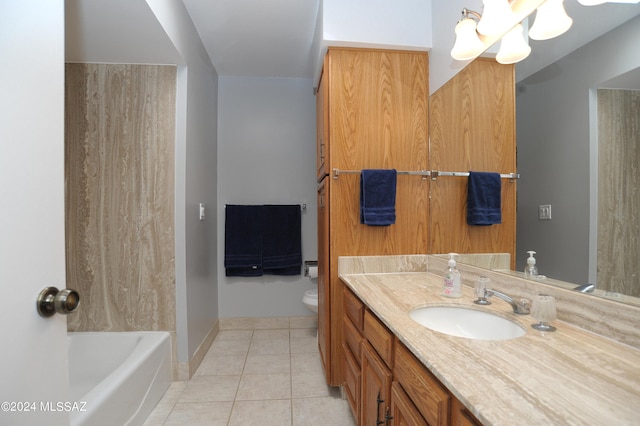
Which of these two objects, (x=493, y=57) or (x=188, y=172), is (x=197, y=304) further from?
(x=493, y=57)

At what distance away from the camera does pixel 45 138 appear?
0.74m

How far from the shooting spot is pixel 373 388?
42.8 inches

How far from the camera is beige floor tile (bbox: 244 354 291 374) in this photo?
2.02 metres

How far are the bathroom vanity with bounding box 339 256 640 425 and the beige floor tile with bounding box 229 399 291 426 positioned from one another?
0.55m

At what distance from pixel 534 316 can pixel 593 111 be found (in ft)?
2.16

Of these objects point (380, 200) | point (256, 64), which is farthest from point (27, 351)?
point (256, 64)

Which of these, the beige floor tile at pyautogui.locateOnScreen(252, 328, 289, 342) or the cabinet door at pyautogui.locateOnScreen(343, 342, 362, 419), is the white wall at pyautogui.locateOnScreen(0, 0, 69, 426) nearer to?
the cabinet door at pyautogui.locateOnScreen(343, 342, 362, 419)

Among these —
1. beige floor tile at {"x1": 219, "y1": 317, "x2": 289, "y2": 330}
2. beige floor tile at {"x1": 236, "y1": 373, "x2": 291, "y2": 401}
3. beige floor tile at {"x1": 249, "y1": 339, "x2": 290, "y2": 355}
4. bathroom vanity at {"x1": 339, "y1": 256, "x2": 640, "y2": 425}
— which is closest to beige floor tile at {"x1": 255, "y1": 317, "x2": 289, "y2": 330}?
beige floor tile at {"x1": 219, "y1": 317, "x2": 289, "y2": 330}

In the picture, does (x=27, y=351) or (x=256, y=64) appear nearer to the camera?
(x=27, y=351)

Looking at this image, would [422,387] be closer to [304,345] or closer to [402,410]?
[402,410]

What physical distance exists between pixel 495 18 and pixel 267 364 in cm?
246

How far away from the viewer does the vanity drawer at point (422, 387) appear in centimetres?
63

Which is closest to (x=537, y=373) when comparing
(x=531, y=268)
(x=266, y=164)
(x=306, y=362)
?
(x=531, y=268)

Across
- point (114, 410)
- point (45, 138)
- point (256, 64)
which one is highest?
point (256, 64)
